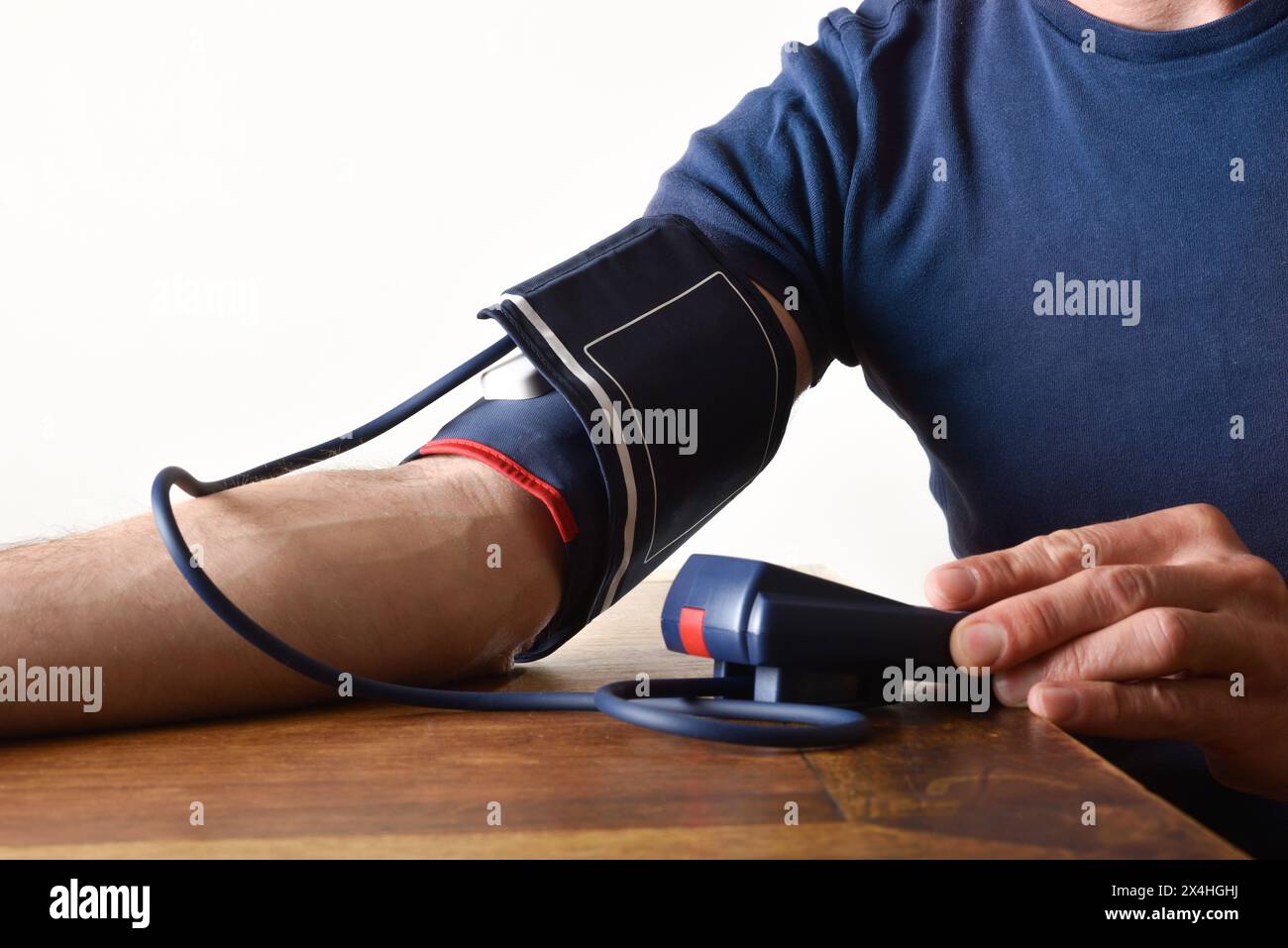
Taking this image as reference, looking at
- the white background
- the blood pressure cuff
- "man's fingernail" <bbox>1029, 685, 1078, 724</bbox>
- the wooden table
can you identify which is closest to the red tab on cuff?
the blood pressure cuff

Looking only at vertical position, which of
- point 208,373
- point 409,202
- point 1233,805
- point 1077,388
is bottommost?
point 1233,805

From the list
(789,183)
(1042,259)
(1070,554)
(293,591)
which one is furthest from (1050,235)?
(293,591)

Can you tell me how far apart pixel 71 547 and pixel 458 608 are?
170 millimetres

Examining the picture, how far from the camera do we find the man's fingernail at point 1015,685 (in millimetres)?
464

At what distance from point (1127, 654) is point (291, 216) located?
7.66ft

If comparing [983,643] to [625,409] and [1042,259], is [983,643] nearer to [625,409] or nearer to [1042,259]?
[625,409]

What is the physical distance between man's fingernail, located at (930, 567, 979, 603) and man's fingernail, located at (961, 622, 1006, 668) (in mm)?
18

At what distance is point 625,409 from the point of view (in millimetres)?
543

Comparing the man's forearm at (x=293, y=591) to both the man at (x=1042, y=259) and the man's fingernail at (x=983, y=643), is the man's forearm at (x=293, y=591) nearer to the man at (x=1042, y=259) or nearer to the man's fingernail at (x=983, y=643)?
the man at (x=1042, y=259)

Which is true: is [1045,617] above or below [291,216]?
below

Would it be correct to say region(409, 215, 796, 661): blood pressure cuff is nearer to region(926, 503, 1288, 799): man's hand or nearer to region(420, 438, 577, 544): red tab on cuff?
region(420, 438, 577, 544): red tab on cuff
